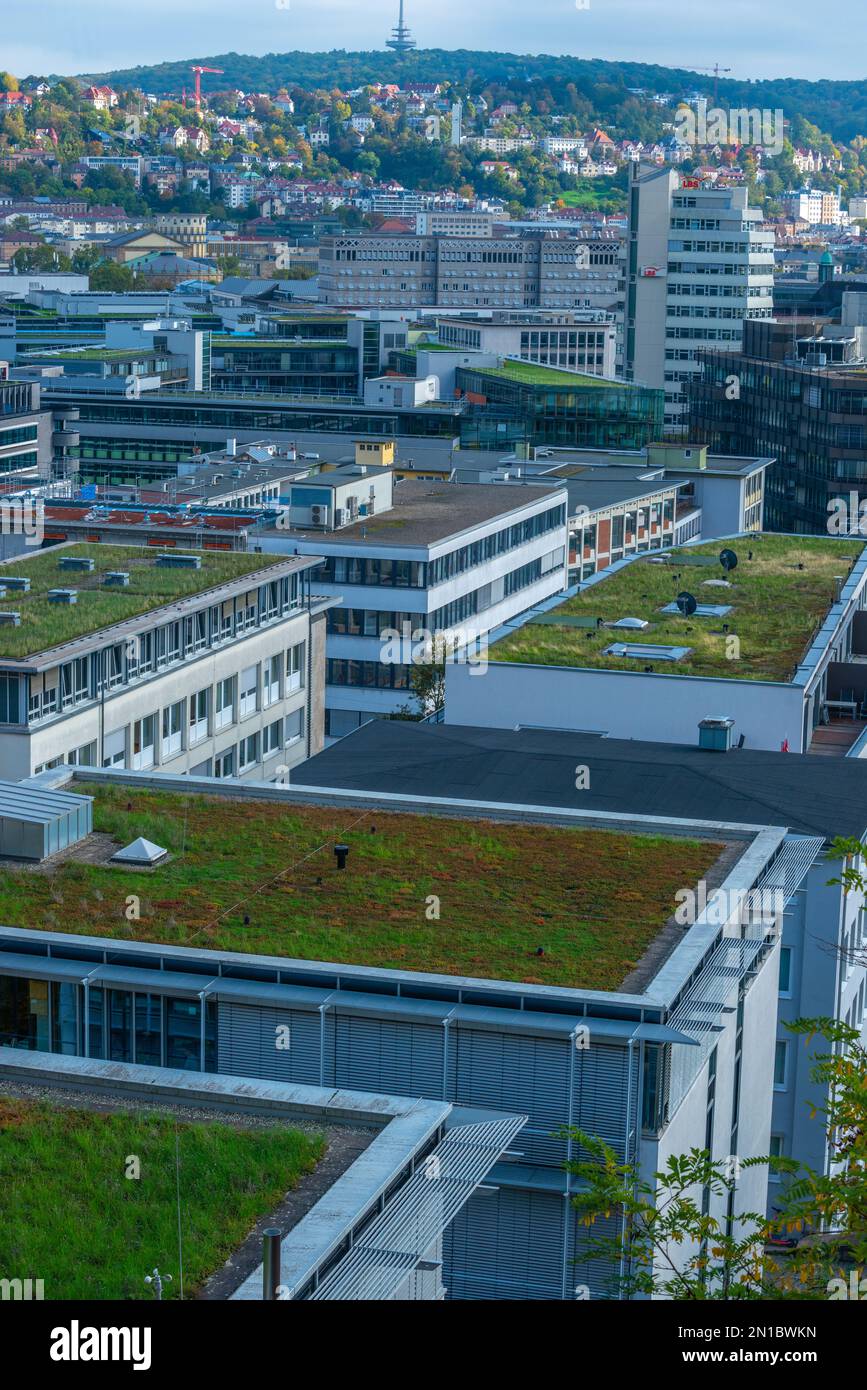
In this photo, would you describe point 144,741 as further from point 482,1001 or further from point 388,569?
point 482,1001

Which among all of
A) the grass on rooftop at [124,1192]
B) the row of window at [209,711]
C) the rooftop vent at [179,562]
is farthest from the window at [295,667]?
the grass on rooftop at [124,1192]

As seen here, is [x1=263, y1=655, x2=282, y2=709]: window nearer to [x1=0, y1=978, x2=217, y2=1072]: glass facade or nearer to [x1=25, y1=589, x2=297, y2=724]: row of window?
[x1=25, y1=589, x2=297, y2=724]: row of window

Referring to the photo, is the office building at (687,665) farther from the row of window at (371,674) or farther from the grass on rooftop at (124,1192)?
the grass on rooftop at (124,1192)

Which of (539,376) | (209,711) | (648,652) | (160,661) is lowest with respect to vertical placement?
(209,711)

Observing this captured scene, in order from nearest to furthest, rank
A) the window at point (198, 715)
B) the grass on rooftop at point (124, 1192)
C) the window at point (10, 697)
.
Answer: the grass on rooftop at point (124, 1192) < the window at point (10, 697) < the window at point (198, 715)

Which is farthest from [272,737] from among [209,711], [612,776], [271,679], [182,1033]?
[182,1033]
